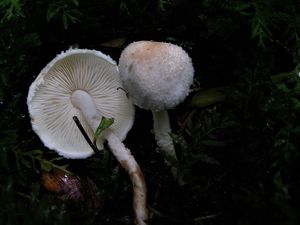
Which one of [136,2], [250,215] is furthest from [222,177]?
[136,2]

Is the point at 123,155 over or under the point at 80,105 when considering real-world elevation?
under

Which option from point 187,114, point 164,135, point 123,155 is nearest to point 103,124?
point 123,155

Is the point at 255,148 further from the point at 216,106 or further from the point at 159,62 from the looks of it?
the point at 159,62

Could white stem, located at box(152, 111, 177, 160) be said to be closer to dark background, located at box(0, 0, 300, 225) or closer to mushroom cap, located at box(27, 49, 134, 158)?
dark background, located at box(0, 0, 300, 225)

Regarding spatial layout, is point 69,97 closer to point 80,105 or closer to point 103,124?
point 80,105

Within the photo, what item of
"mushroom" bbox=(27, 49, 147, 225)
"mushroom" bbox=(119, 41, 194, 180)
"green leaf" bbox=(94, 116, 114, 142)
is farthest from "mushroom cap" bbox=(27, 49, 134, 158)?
"mushroom" bbox=(119, 41, 194, 180)

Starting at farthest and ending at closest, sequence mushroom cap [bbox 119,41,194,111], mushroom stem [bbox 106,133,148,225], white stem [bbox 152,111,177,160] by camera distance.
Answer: white stem [bbox 152,111,177,160] < mushroom stem [bbox 106,133,148,225] < mushroom cap [bbox 119,41,194,111]
